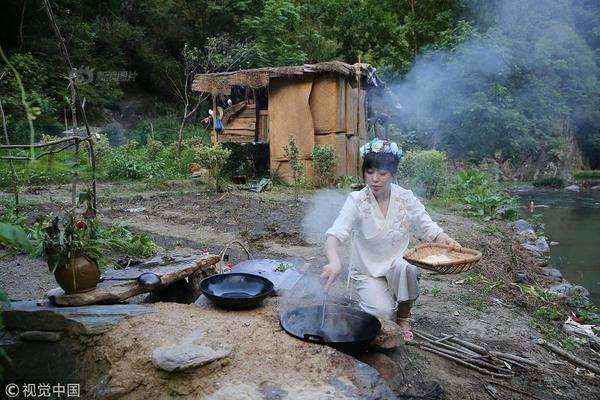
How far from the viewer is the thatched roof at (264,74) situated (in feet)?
39.8

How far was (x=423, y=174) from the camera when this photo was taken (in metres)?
12.8

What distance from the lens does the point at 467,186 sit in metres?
13.1

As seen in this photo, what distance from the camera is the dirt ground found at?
2580 mm

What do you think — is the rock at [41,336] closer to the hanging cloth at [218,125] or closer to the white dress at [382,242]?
the white dress at [382,242]

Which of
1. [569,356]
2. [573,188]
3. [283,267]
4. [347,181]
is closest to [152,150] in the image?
[347,181]

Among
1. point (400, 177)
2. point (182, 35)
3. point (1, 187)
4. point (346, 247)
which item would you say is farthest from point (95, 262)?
point (182, 35)

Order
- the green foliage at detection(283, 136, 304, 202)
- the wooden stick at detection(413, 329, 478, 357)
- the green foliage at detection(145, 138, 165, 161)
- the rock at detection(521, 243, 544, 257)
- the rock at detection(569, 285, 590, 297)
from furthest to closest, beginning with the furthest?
the green foliage at detection(145, 138, 165, 161) < the green foliage at detection(283, 136, 304, 202) < the rock at detection(521, 243, 544, 257) < the rock at detection(569, 285, 590, 297) < the wooden stick at detection(413, 329, 478, 357)

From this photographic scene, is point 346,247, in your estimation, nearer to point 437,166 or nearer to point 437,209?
point 437,209

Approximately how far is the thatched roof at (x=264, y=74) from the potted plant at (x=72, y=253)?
9892 mm

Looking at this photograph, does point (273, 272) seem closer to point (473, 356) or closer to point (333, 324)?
point (333, 324)

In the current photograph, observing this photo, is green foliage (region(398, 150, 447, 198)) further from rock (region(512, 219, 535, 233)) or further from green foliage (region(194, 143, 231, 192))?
green foliage (region(194, 143, 231, 192))

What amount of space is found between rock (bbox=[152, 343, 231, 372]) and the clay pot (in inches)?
32.3

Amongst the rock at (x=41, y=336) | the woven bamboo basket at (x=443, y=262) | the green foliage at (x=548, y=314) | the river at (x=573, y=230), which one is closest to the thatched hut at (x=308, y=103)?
the river at (x=573, y=230)

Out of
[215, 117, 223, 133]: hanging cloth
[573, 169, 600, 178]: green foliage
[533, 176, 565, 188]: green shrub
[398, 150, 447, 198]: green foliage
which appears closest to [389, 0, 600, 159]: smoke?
[533, 176, 565, 188]: green shrub
